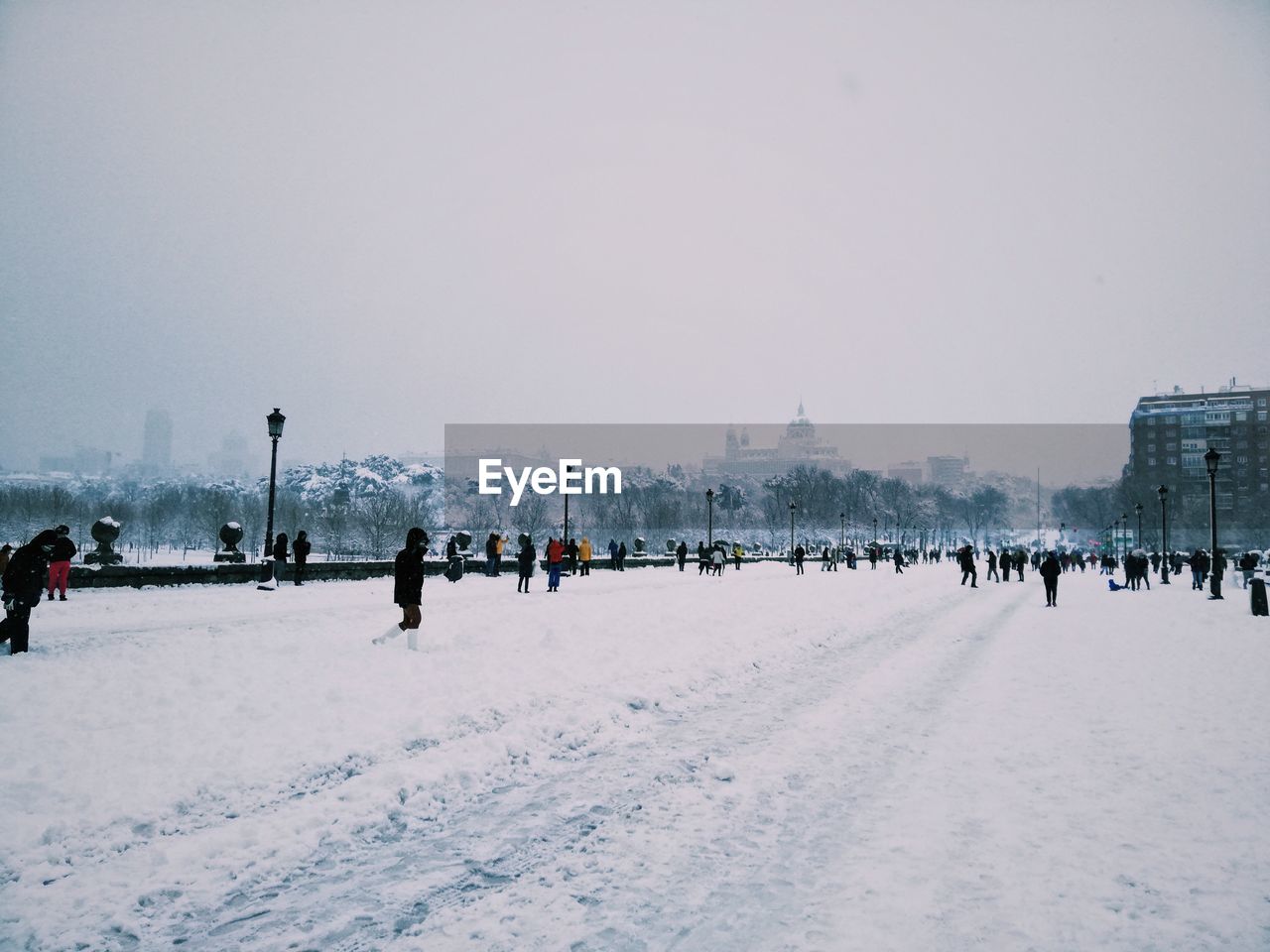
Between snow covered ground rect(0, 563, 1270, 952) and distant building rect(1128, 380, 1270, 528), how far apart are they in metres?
142

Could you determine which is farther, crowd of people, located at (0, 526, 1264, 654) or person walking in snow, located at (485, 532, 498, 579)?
person walking in snow, located at (485, 532, 498, 579)

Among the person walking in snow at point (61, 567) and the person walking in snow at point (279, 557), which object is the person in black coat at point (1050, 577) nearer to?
the person walking in snow at point (279, 557)

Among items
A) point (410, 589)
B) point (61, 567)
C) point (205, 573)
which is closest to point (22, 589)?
point (410, 589)

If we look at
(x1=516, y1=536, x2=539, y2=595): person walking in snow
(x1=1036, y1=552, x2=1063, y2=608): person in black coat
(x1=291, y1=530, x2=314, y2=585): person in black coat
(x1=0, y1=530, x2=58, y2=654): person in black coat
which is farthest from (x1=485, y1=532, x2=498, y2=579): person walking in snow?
(x1=1036, y1=552, x2=1063, y2=608): person in black coat

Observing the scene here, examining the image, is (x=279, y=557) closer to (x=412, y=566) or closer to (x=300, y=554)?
(x=300, y=554)

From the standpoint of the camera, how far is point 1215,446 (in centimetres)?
13038

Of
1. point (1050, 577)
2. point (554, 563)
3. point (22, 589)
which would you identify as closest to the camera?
point (22, 589)

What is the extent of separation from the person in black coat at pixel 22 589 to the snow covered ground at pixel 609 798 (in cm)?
63

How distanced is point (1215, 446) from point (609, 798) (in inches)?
6238

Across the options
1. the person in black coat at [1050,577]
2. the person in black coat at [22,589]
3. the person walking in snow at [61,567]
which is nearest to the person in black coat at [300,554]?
the person walking in snow at [61,567]

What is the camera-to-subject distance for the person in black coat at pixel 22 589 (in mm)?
10219

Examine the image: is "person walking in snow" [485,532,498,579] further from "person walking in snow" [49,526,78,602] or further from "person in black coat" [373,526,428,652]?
"person in black coat" [373,526,428,652]

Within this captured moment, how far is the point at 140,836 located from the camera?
200 inches

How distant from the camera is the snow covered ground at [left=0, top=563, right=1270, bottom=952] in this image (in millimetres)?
3945
